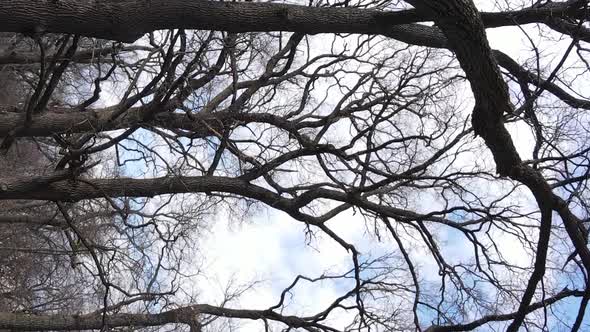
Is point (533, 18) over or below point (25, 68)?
below

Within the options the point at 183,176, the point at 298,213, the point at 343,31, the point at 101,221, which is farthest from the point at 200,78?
the point at 101,221

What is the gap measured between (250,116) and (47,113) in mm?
2615

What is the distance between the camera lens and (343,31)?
6332mm

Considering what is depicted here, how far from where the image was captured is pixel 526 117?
21.3 feet

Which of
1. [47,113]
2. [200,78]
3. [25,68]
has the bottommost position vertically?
[47,113]

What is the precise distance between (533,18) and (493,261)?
10.6 feet

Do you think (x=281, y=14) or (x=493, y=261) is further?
(x=493, y=261)

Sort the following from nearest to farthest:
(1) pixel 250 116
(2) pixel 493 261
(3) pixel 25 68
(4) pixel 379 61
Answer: (2) pixel 493 261
(1) pixel 250 116
(4) pixel 379 61
(3) pixel 25 68

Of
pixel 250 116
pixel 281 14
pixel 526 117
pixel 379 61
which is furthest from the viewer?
pixel 379 61

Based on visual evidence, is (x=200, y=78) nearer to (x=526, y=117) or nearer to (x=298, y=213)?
(x=298, y=213)

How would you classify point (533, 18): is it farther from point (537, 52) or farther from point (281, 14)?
point (281, 14)

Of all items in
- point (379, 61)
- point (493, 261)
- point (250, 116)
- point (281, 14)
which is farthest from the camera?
point (379, 61)

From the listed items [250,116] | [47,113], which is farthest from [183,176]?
[47,113]

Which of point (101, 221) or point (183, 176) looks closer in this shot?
point (183, 176)
